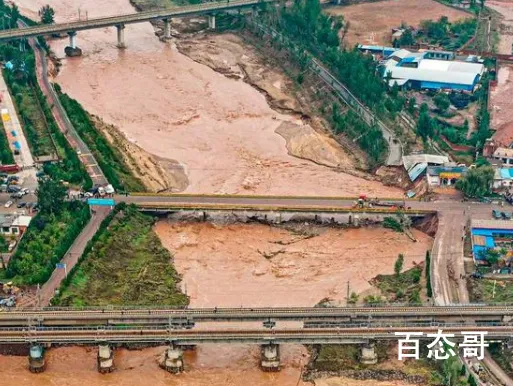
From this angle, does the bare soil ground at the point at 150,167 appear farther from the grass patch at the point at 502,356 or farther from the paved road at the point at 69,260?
the grass patch at the point at 502,356

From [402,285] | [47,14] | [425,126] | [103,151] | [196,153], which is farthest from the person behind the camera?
[47,14]

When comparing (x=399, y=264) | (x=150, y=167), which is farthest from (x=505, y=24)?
(x=399, y=264)

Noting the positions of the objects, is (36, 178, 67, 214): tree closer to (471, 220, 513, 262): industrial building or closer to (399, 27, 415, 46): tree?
(471, 220, 513, 262): industrial building

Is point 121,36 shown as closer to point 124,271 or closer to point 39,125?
point 39,125

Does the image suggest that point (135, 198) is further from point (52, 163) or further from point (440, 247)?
point (440, 247)

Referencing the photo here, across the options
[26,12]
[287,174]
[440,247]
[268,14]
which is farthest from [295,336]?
[26,12]

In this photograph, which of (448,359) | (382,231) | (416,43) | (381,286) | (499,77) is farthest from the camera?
(416,43)

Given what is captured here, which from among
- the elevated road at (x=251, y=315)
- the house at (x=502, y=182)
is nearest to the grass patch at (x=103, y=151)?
the elevated road at (x=251, y=315)
